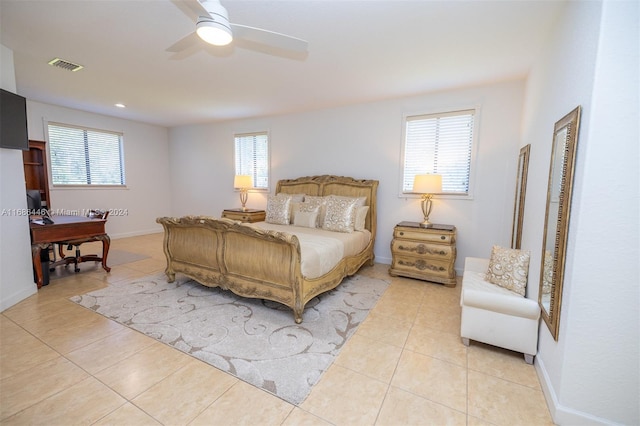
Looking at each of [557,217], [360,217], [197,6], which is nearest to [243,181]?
[360,217]

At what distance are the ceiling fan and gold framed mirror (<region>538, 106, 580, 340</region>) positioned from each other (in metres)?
1.84

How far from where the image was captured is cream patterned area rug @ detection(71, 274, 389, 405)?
6.51ft

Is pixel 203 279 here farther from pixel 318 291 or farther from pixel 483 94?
pixel 483 94

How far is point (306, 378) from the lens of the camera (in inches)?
74.6

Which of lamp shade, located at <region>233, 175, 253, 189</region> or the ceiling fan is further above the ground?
the ceiling fan

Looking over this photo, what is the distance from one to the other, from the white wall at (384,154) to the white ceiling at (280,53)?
32cm

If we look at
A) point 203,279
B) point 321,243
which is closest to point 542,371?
point 321,243

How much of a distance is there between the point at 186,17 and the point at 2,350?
3.07 metres

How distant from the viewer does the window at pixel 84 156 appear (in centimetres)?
527

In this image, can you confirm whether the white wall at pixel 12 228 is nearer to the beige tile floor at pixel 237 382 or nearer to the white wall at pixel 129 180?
the beige tile floor at pixel 237 382

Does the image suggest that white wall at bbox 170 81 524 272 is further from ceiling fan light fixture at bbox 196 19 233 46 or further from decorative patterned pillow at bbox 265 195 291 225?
ceiling fan light fixture at bbox 196 19 233 46

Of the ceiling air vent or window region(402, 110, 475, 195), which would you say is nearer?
the ceiling air vent

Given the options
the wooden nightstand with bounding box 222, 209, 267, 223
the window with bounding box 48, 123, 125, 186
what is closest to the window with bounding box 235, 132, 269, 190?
the wooden nightstand with bounding box 222, 209, 267, 223

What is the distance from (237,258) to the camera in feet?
9.61
